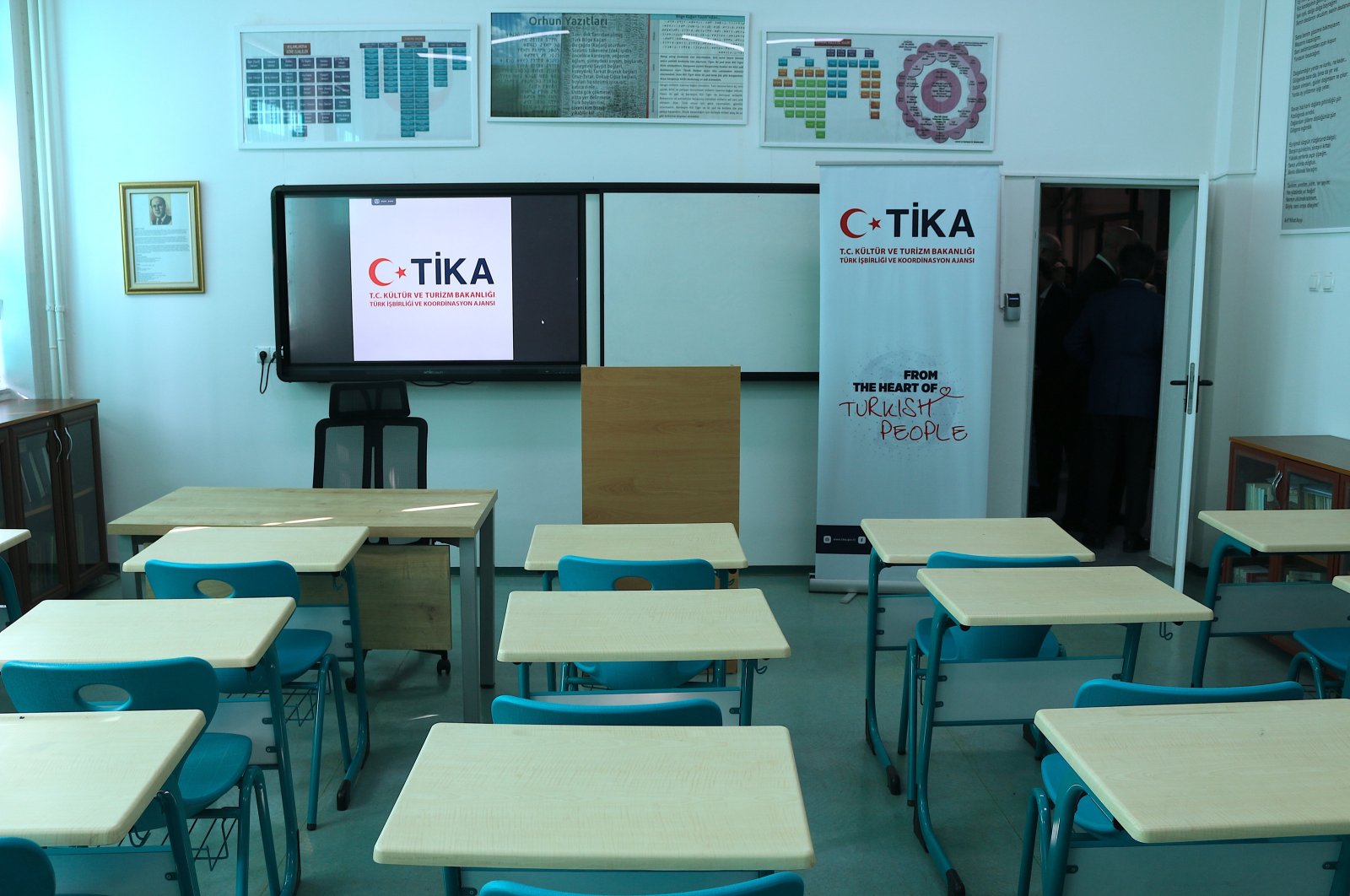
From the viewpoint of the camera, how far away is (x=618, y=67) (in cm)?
509

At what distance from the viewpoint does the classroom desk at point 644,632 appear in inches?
84.2

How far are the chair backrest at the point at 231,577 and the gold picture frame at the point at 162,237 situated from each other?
9.52 feet

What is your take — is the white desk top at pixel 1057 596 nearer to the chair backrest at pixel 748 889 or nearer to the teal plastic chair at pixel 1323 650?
the teal plastic chair at pixel 1323 650

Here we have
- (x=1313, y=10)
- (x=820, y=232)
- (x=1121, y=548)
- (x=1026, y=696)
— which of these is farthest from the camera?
(x=1121, y=548)

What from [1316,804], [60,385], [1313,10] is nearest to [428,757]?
[1316,804]

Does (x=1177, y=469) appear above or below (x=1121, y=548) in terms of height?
above

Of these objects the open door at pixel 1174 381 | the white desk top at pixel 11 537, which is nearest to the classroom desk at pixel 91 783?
the white desk top at pixel 11 537

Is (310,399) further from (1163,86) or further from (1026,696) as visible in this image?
(1163,86)

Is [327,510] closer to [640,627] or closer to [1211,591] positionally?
[640,627]

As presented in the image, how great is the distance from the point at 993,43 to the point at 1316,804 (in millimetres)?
4401

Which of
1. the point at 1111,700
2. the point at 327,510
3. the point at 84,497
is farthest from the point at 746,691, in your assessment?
the point at 84,497

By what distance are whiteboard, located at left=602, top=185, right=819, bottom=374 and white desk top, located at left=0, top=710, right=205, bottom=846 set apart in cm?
359

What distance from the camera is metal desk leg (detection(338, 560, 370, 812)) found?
306 centimetres

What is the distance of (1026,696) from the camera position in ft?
9.04
